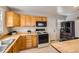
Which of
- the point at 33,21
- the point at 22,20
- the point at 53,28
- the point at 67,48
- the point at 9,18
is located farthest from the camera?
the point at 53,28

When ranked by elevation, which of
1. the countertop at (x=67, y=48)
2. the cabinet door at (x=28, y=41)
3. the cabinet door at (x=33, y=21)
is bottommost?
the cabinet door at (x=28, y=41)

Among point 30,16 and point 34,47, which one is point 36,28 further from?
point 34,47

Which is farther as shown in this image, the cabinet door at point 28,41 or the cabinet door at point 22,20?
the cabinet door at point 22,20

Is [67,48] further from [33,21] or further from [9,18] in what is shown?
[33,21]

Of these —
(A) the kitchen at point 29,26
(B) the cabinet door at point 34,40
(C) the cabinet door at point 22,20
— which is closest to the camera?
(A) the kitchen at point 29,26

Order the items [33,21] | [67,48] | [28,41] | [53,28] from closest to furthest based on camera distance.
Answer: [67,48]
[28,41]
[33,21]
[53,28]

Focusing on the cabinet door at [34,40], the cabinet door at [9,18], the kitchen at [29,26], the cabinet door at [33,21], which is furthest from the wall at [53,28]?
the cabinet door at [9,18]

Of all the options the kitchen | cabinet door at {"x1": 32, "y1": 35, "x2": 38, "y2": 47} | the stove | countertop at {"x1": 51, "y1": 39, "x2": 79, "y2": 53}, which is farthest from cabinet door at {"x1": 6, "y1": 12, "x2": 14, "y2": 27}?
countertop at {"x1": 51, "y1": 39, "x2": 79, "y2": 53}

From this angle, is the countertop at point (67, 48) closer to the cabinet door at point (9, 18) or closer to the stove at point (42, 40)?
the cabinet door at point (9, 18)

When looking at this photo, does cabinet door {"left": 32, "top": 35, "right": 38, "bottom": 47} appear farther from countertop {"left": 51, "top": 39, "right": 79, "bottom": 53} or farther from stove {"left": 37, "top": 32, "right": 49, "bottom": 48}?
countertop {"left": 51, "top": 39, "right": 79, "bottom": 53}

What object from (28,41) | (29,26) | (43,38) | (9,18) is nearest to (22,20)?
(29,26)

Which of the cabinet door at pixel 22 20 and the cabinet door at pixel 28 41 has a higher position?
the cabinet door at pixel 22 20

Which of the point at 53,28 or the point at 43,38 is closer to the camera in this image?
the point at 43,38

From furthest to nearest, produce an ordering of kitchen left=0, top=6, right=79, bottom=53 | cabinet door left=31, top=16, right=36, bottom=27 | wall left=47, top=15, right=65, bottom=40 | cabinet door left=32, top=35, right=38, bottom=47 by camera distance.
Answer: wall left=47, top=15, right=65, bottom=40, cabinet door left=31, top=16, right=36, bottom=27, cabinet door left=32, top=35, right=38, bottom=47, kitchen left=0, top=6, right=79, bottom=53
